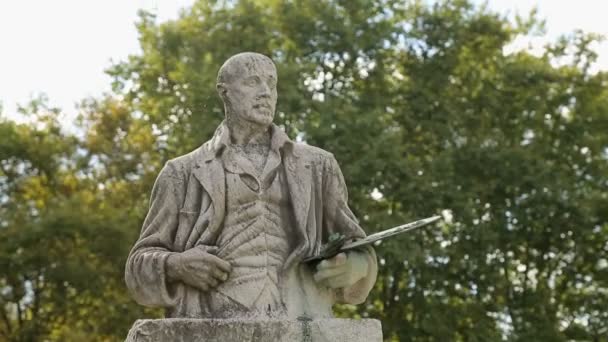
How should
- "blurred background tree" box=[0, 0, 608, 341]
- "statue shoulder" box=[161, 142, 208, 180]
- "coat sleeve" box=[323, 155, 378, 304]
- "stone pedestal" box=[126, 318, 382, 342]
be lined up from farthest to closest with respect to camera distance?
"blurred background tree" box=[0, 0, 608, 341] < "statue shoulder" box=[161, 142, 208, 180] < "coat sleeve" box=[323, 155, 378, 304] < "stone pedestal" box=[126, 318, 382, 342]

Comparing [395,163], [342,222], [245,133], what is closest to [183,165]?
[245,133]

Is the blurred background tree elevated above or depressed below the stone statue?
above

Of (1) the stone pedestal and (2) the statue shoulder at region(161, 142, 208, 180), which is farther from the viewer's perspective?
(2) the statue shoulder at region(161, 142, 208, 180)

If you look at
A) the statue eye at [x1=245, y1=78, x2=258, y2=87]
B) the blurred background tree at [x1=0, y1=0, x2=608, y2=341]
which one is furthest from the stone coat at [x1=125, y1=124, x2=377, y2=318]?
the blurred background tree at [x1=0, y1=0, x2=608, y2=341]

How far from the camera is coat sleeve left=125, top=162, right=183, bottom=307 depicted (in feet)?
29.6

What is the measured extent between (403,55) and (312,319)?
2429 centimetres

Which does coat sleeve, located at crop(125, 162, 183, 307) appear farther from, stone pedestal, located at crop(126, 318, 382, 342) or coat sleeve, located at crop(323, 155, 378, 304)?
coat sleeve, located at crop(323, 155, 378, 304)

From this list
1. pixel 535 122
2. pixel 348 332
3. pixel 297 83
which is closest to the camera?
pixel 348 332

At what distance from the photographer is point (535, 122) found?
104ft

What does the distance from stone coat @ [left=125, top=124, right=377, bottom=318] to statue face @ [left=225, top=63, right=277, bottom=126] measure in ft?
0.62

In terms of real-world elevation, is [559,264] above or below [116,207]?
below

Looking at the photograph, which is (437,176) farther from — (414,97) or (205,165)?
(205,165)

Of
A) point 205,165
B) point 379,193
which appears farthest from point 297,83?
point 205,165

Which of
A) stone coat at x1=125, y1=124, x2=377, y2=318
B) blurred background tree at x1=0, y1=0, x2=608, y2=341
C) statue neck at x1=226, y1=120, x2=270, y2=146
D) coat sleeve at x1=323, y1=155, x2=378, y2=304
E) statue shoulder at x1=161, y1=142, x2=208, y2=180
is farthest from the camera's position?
blurred background tree at x1=0, y1=0, x2=608, y2=341
